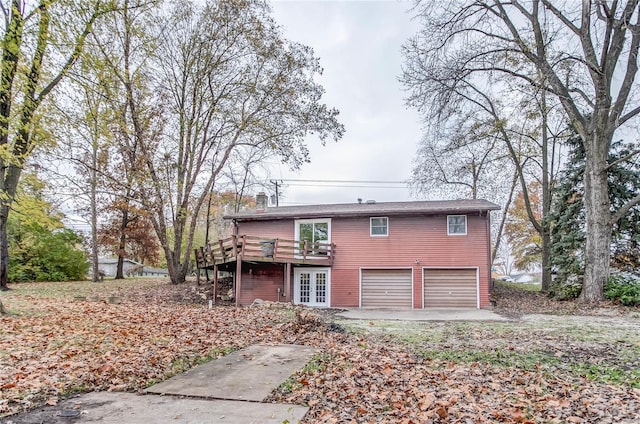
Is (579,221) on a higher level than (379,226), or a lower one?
higher

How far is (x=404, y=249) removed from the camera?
17984mm

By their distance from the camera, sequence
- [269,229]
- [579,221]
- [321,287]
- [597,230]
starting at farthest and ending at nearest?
[269,229] < [321,287] < [579,221] < [597,230]

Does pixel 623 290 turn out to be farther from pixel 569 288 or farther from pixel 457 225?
pixel 457 225

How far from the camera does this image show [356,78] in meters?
16.6

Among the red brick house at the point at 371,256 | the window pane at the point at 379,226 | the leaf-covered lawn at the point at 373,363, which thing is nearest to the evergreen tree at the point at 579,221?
the red brick house at the point at 371,256

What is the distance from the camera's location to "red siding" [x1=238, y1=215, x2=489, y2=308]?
17.3m

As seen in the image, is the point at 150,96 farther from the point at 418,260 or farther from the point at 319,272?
the point at 418,260

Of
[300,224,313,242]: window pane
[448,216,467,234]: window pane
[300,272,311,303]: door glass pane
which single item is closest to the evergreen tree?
[448,216,467,234]: window pane

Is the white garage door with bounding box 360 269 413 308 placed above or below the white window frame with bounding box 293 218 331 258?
below

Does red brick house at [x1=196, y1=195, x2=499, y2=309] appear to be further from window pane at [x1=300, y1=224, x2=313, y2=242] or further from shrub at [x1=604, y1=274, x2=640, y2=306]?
shrub at [x1=604, y1=274, x2=640, y2=306]

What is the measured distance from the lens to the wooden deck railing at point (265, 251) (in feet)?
52.2

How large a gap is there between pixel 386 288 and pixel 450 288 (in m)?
2.79

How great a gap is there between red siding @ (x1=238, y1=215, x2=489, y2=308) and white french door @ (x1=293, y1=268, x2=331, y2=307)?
0.39 m

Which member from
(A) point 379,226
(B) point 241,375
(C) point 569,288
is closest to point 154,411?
(B) point 241,375
